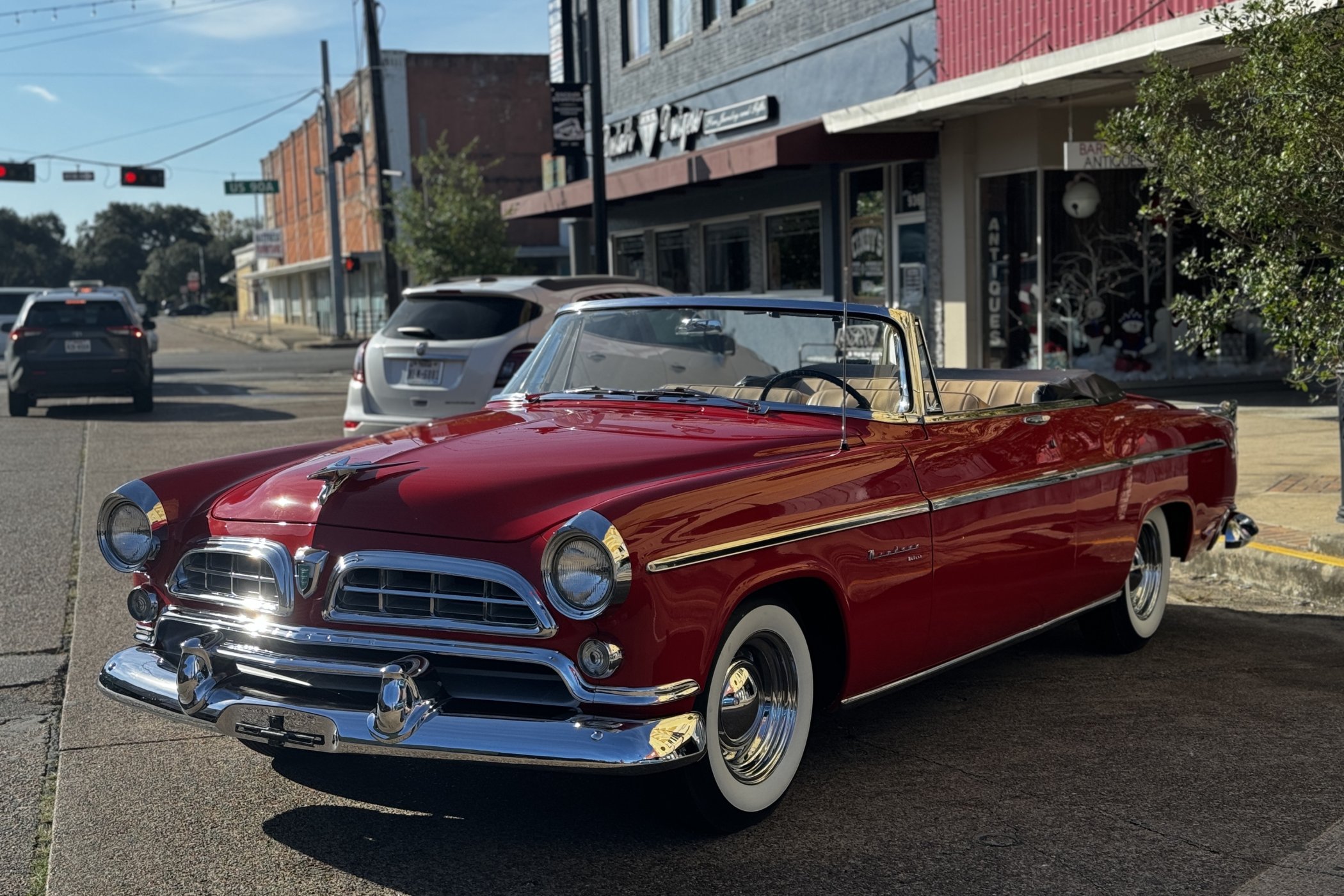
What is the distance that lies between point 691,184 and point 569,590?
1716 cm

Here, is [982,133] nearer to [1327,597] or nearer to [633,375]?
[1327,597]

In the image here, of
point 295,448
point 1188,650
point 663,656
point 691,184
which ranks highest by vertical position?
point 691,184

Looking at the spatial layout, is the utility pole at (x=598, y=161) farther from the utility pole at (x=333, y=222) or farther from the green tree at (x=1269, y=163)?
the utility pole at (x=333, y=222)

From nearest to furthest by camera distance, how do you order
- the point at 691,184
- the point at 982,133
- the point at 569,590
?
the point at 569,590
the point at 982,133
the point at 691,184

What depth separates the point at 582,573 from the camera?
371 cm

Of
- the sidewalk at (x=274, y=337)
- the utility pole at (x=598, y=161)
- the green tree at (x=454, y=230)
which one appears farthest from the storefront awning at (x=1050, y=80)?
the sidewalk at (x=274, y=337)

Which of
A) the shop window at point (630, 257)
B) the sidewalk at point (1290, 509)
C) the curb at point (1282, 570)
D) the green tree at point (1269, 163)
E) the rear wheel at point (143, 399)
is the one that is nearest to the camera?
the green tree at point (1269, 163)

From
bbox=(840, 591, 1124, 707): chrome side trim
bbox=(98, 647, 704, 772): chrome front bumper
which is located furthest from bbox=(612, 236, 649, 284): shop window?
bbox=(98, 647, 704, 772): chrome front bumper

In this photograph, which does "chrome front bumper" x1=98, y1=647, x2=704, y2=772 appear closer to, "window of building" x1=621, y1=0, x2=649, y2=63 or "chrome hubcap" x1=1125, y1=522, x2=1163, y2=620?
"chrome hubcap" x1=1125, y1=522, x2=1163, y2=620

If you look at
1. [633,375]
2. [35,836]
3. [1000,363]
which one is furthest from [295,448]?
[1000,363]

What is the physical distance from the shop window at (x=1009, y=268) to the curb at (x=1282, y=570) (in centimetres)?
820

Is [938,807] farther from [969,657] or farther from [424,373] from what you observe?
[424,373]

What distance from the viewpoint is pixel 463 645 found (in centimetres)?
378

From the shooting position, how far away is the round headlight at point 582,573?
3.68m
